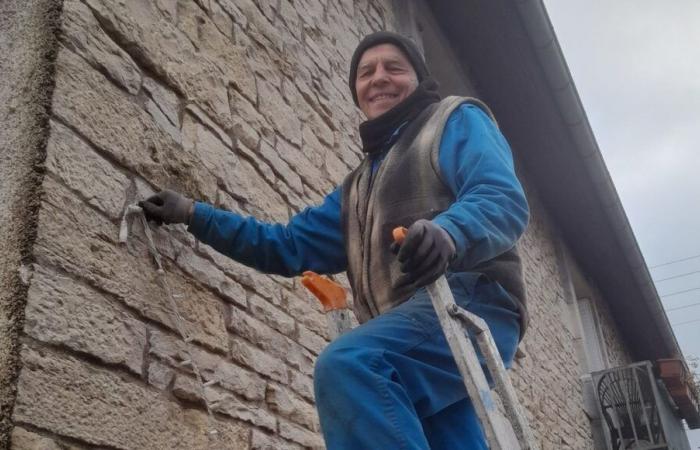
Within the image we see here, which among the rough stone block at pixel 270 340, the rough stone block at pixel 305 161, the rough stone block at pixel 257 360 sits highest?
the rough stone block at pixel 305 161

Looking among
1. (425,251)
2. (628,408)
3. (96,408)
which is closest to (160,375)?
(96,408)

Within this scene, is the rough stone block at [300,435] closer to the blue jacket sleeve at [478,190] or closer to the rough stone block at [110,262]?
the rough stone block at [110,262]

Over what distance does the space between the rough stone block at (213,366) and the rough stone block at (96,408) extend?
0.13m

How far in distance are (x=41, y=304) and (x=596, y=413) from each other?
6.84 m

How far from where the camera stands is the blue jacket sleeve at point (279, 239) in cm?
239

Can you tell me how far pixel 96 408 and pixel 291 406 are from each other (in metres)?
1.06

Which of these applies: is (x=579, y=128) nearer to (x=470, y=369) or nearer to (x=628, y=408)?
(x=628, y=408)

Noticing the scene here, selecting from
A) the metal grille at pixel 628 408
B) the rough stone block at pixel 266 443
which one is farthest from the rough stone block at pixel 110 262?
the metal grille at pixel 628 408

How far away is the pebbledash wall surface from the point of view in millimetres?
1885

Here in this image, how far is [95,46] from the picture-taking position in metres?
2.36

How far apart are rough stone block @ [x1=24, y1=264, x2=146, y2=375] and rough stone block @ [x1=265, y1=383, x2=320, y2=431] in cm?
72

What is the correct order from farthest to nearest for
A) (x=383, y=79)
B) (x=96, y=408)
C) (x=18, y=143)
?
(x=383, y=79) → (x=18, y=143) → (x=96, y=408)

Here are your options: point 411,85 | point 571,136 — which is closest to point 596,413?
point 571,136

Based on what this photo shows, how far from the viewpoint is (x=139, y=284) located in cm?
223
